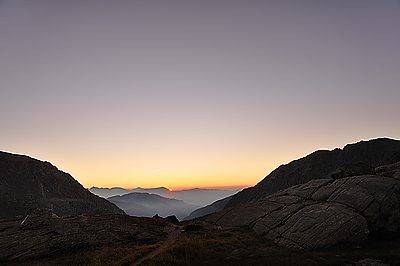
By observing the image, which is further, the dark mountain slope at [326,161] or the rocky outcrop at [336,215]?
the dark mountain slope at [326,161]

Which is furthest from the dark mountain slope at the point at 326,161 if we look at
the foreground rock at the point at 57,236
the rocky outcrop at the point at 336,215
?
the foreground rock at the point at 57,236

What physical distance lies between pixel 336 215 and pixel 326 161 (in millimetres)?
151066

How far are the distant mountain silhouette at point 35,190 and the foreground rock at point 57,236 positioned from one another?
9901 cm

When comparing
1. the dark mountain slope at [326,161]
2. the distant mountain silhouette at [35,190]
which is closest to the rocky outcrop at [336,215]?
the dark mountain slope at [326,161]

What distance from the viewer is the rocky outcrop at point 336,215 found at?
2691 cm

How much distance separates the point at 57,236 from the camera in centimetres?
3078

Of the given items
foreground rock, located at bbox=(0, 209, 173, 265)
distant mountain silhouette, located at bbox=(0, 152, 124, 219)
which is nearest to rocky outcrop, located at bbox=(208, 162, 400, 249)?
foreground rock, located at bbox=(0, 209, 173, 265)

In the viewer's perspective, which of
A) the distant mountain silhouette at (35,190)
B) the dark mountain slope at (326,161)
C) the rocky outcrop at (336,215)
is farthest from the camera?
the dark mountain slope at (326,161)

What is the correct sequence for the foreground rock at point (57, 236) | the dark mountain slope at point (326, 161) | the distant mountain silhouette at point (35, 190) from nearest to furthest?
1. the foreground rock at point (57, 236)
2. the distant mountain silhouette at point (35, 190)
3. the dark mountain slope at point (326, 161)

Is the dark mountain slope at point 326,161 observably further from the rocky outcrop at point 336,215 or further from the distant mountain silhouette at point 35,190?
the distant mountain silhouette at point 35,190

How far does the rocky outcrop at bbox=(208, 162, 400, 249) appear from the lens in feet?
88.3

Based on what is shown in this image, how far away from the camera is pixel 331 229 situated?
27125mm

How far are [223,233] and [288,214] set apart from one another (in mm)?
12510

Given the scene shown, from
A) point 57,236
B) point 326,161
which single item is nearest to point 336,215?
point 57,236
